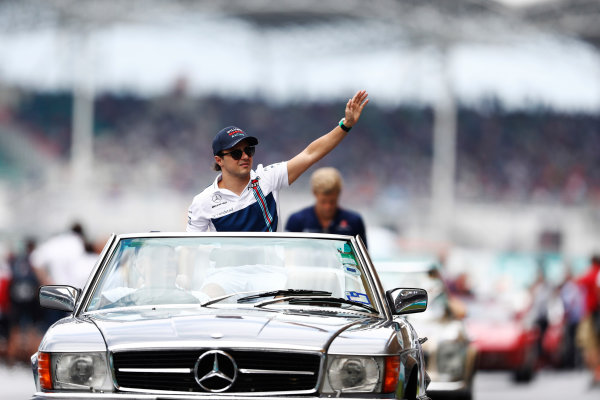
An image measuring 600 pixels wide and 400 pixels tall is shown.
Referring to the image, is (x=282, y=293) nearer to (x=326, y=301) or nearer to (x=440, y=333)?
(x=326, y=301)

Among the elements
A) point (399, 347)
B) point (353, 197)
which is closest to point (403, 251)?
point (353, 197)

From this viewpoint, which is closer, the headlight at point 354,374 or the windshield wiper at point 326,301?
the headlight at point 354,374

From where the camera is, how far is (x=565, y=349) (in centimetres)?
2242

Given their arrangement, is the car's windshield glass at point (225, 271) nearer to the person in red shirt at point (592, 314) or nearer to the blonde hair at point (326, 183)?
the blonde hair at point (326, 183)

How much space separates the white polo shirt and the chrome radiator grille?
1950 mm

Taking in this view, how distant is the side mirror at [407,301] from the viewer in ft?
20.6

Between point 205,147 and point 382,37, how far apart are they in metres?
10.1

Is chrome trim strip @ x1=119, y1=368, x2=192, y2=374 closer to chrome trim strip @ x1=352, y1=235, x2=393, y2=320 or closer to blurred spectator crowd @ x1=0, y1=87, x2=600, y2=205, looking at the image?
chrome trim strip @ x1=352, y1=235, x2=393, y2=320

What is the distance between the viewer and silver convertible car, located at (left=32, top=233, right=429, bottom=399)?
17.0 ft

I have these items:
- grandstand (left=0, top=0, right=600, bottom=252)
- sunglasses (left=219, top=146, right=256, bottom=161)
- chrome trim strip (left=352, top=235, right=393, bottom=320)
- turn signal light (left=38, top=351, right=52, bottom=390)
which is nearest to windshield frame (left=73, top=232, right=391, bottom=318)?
chrome trim strip (left=352, top=235, right=393, bottom=320)

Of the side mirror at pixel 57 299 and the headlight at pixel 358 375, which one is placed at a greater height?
the side mirror at pixel 57 299

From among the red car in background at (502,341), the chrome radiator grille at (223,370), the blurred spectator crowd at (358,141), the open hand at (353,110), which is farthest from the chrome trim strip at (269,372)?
the blurred spectator crowd at (358,141)

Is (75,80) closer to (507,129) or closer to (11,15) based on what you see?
(11,15)

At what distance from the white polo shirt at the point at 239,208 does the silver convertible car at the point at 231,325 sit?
2.41ft
